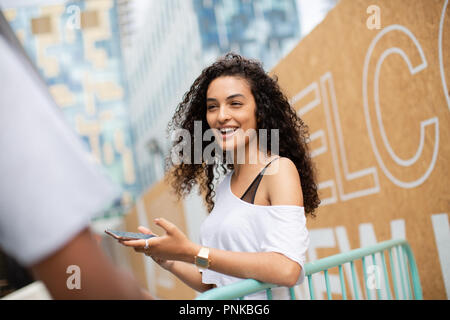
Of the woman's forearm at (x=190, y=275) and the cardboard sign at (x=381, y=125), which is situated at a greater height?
the cardboard sign at (x=381, y=125)

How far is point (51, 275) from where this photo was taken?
0.46 meters

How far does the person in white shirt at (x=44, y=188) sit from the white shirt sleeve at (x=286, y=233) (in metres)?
0.65

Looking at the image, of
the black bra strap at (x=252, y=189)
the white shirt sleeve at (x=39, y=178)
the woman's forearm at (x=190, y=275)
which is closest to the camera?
the white shirt sleeve at (x=39, y=178)

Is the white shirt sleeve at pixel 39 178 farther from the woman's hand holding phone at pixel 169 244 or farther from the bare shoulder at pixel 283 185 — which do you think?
the bare shoulder at pixel 283 185

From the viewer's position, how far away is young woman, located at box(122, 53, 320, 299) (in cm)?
104

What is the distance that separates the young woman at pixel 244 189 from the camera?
104 cm

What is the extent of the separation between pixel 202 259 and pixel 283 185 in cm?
Answer: 30

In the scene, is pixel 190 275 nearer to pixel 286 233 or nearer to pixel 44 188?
pixel 286 233

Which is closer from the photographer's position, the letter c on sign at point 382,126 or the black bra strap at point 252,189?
the black bra strap at point 252,189

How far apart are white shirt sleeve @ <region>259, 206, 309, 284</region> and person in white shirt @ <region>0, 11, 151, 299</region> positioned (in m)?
0.65

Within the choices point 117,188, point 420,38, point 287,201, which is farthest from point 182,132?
point 420,38

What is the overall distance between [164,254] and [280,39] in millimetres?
39804

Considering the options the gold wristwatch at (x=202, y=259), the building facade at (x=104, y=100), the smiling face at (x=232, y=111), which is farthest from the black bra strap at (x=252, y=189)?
the building facade at (x=104, y=100)

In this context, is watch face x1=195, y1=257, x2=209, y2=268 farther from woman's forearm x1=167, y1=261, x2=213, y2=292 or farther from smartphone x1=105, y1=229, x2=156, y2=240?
woman's forearm x1=167, y1=261, x2=213, y2=292
